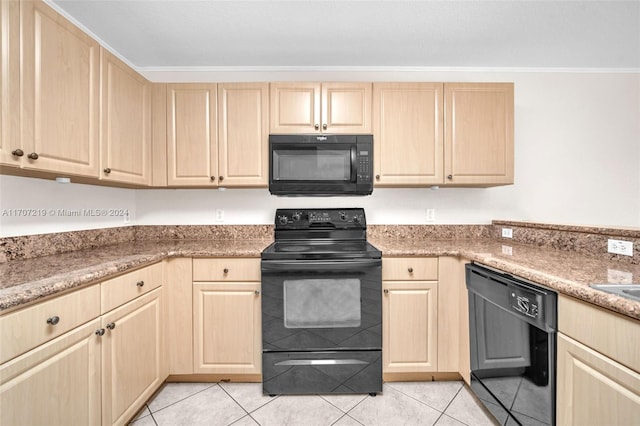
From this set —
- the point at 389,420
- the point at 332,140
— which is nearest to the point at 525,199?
the point at 332,140

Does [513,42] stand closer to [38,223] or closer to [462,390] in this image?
[462,390]

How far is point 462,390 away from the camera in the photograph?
171cm

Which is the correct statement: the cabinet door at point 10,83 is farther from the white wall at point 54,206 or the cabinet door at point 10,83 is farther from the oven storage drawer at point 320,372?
the oven storage drawer at point 320,372

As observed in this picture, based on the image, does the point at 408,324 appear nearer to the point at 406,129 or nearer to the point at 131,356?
the point at 406,129

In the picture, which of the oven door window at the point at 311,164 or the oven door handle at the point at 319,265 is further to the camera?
the oven door window at the point at 311,164

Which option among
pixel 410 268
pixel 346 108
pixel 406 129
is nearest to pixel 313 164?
pixel 346 108

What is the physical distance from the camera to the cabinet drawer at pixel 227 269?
1720 millimetres

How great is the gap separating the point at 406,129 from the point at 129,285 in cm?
201

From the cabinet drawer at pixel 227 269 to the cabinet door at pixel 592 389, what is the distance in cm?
150

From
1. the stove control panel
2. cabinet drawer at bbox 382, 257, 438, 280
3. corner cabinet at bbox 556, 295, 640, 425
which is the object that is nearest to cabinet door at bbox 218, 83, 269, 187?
the stove control panel

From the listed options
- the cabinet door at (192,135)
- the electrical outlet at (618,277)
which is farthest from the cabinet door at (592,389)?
the cabinet door at (192,135)

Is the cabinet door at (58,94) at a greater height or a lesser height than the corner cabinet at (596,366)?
greater

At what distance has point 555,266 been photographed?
121cm

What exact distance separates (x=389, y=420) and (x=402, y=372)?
327mm
